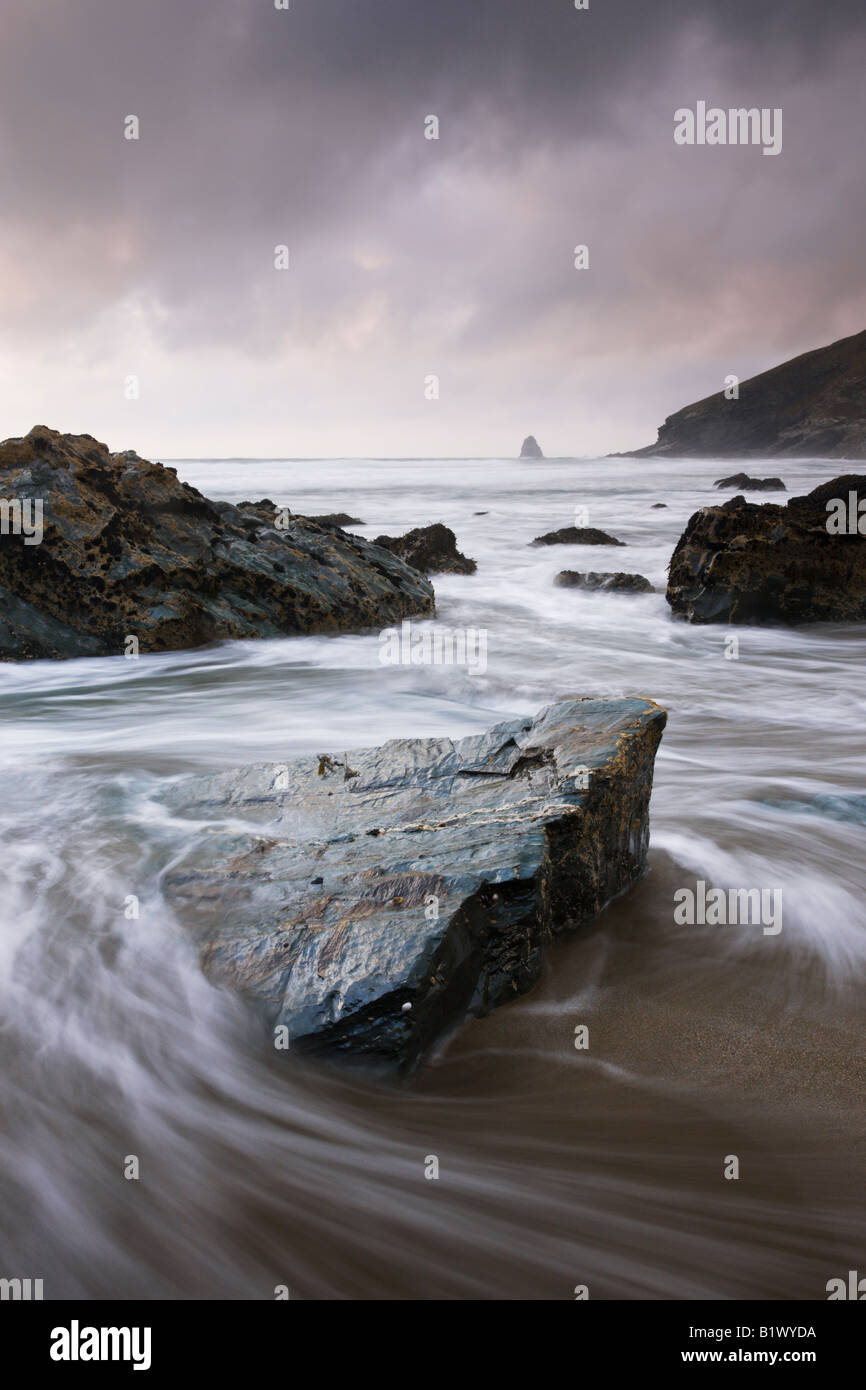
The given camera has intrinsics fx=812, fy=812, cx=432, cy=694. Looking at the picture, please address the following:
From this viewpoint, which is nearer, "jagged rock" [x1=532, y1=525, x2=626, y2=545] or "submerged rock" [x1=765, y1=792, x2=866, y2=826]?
"submerged rock" [x1=765, y1=792, x2=866, y2=826]

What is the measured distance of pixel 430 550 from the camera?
13492mm

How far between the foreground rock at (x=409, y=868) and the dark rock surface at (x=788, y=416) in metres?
86.3

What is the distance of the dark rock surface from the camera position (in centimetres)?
8200

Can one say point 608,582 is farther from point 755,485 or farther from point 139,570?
point 755,485

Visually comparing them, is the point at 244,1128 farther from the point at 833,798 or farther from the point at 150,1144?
the point at 833,798

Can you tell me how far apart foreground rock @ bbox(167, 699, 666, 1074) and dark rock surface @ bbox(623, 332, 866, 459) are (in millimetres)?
86307

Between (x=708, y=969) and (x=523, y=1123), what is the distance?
98cm

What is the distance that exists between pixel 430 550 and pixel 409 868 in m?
11.2

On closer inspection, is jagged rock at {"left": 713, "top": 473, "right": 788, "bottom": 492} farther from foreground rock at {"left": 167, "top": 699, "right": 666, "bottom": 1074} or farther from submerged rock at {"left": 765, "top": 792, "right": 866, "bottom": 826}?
foreground rock at {"left": 167, "top": 699, "right": 666, "bottom": 1074}

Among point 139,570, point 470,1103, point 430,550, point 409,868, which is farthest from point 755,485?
point 470,1103

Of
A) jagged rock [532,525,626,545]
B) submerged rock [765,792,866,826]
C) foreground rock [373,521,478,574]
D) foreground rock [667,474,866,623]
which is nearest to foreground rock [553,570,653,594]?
foreground rock [373,521,478,574]
